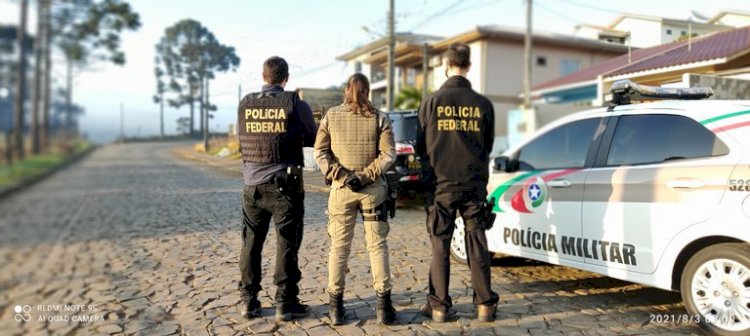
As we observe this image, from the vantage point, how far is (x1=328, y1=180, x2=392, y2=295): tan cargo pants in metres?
3.35

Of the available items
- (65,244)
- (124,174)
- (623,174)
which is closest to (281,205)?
(124,174)

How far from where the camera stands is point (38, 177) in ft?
4.64

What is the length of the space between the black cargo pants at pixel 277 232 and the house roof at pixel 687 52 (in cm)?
524

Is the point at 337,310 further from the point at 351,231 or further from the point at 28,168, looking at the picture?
the point at 28,168

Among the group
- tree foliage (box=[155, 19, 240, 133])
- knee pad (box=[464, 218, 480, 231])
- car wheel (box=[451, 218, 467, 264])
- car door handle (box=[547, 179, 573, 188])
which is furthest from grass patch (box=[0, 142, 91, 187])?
car wheel (box=[451, 218, 467, 264])

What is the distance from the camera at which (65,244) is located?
174cm

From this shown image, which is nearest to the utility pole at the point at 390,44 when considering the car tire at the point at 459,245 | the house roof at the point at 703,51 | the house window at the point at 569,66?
the house window at the point at 569,66

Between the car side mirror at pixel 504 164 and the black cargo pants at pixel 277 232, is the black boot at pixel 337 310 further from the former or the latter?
the car side mirror at pixel 504 164

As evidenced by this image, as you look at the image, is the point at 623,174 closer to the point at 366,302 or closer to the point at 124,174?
the point at 366,302

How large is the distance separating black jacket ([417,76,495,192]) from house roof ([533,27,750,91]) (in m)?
4.19

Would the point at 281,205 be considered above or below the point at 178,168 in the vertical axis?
below

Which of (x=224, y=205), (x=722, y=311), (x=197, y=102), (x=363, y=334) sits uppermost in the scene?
(x=197, y=102)

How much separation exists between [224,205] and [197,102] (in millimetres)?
1087

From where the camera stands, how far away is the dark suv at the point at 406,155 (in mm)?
4297
